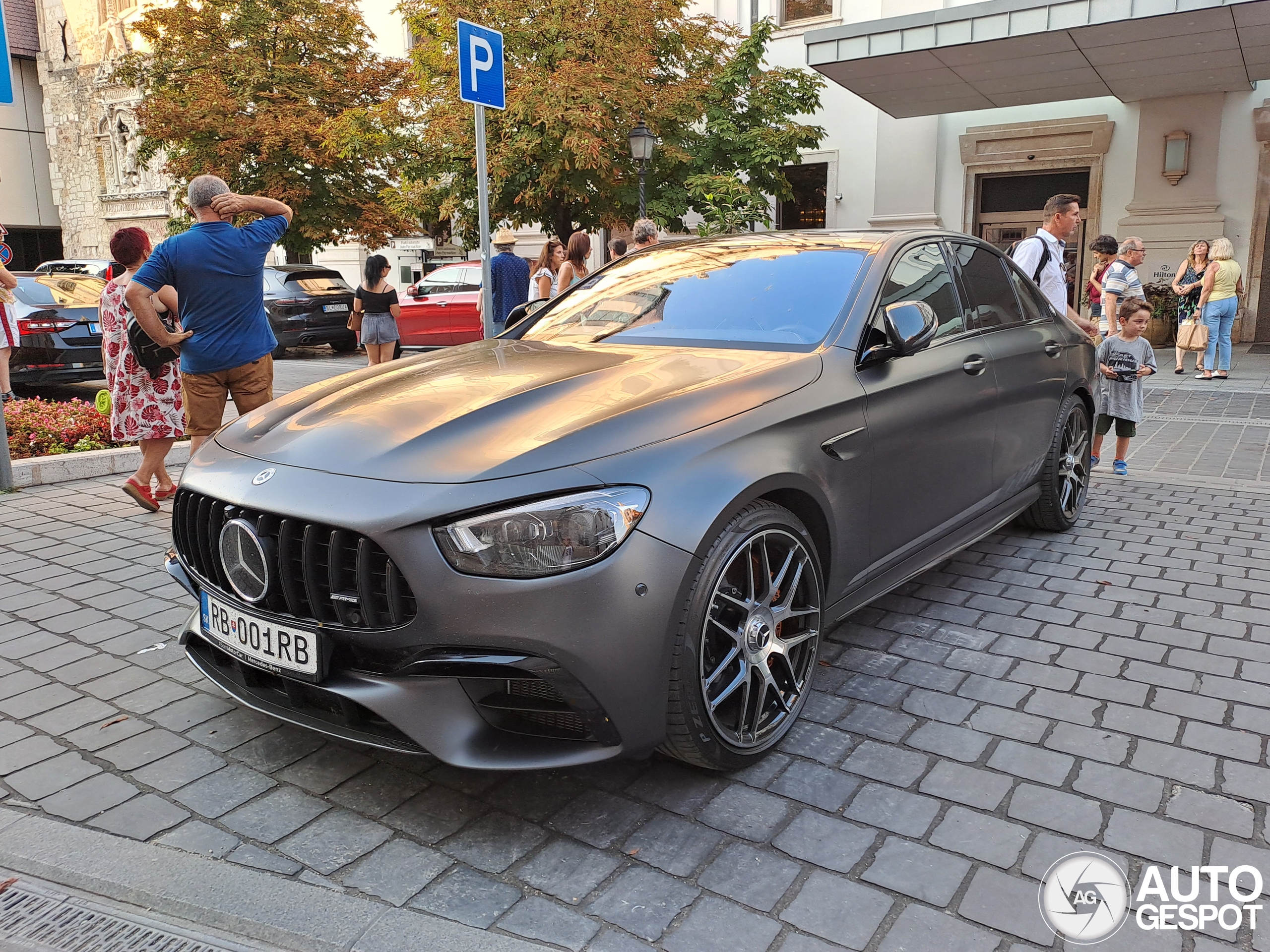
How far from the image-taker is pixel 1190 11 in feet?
41.3

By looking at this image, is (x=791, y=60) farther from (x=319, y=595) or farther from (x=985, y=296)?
(x=319, y=595)

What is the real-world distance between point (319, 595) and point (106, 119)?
4294 cm

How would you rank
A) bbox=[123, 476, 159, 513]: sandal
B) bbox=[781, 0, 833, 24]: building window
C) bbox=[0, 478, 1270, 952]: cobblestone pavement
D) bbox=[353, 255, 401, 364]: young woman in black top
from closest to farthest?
bbox=[0, 478, 1270, 952]: cobblestone pavement, bbox=[123, 476, 159, 513]: sandal, bbox=[353, 255, 401, 364]: young woman in black top, bbox=[781, 0, 833, 24]: building window

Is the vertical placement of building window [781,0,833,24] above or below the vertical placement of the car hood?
above

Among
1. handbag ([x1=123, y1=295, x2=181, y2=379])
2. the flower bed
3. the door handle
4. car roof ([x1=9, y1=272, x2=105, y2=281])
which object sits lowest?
the flower bed

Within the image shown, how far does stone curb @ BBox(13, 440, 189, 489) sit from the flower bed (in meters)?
0.17

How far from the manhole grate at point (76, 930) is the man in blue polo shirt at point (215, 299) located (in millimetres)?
Answer: 3628

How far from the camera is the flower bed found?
7516mm

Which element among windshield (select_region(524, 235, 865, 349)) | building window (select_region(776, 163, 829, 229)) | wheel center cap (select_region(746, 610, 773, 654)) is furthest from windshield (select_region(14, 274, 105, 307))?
building window (select_region(776, 163, 829, 229))

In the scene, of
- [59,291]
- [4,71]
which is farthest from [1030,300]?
[59,291]

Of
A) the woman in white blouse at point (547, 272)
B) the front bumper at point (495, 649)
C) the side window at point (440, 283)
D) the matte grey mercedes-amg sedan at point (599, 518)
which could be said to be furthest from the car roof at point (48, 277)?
the front bumper at point (495, 649)

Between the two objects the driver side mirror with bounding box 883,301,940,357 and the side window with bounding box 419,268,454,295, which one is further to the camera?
the side window with bounding box 419,268,454,295

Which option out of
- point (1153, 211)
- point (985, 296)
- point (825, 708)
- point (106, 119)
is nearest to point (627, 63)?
point (1153, 211)

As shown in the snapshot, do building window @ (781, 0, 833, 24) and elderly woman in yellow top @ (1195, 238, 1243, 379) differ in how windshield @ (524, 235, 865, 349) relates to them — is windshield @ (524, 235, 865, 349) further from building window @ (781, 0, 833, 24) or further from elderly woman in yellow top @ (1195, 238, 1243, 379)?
building window @ (781, 0, 833, 24)
